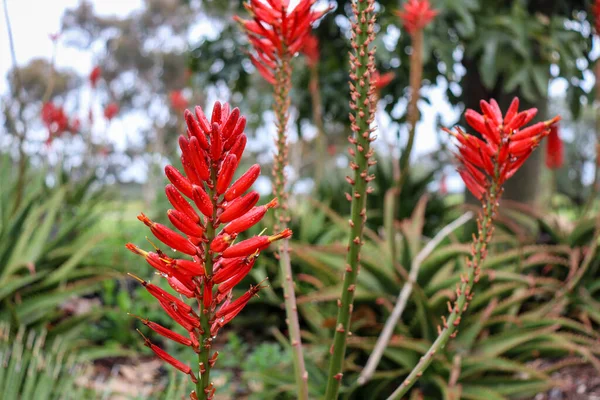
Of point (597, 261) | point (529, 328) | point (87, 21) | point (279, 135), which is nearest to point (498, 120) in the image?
point (279, 135)

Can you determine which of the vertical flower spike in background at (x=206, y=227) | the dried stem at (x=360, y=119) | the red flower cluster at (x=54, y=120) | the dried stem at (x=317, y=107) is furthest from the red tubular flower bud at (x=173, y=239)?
the red flower cluster at (x=54, y=120)

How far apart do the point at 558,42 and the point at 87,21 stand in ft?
67.2

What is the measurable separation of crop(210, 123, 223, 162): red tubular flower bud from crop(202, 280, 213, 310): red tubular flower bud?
141 millimetres

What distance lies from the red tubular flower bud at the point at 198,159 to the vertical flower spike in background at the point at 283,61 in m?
0.43

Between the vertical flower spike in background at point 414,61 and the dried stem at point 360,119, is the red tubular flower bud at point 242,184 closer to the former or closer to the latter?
the dried stem at point 360,119

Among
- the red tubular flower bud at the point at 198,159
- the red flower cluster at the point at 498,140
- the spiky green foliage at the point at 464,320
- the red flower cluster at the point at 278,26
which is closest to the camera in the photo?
the red tubular flower bud at the point at 198,159

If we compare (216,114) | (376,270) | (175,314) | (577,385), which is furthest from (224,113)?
(577,385)

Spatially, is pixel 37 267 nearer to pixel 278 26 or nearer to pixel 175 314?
pixel 278 26

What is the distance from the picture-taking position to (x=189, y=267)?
0.62 m

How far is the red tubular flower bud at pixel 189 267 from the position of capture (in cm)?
61

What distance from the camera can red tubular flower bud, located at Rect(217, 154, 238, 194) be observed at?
2.02 feet

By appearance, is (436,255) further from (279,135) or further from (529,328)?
(279,135)

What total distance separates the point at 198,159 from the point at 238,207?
2.9 inches

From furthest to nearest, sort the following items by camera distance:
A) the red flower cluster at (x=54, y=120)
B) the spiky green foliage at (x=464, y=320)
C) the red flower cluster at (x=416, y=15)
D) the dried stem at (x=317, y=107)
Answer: the red flower cluster at (x=54, y=120)
the dried stem at (x=317, y=107)
the red flower cluster at (x=416, y=15)
the spiky green foliage at (x=464, y=320)
